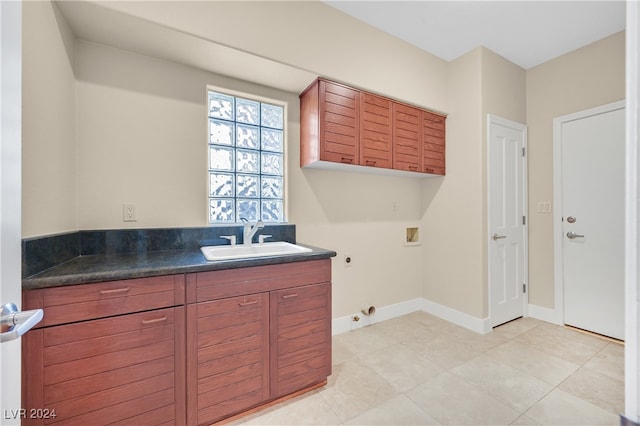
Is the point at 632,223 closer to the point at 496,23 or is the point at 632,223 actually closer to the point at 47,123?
the point at 47,123

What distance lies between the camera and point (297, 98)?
91.0 inches

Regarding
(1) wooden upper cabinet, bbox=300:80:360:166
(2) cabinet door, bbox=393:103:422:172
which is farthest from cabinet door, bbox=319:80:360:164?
(2) cabinet door, bbox=393:103:422:172

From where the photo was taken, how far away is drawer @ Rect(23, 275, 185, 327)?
1.05 m

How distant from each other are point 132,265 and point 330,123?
5.29 ft

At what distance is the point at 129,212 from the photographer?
1703mm

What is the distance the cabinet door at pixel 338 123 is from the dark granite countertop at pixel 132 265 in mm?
853

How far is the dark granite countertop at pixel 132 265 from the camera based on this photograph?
42.3 inches

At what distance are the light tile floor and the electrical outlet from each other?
1.39 metres

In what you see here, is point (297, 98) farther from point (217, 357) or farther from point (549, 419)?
point (549, 419)

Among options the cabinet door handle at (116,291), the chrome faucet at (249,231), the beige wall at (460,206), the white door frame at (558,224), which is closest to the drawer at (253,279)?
the cabinet door handle at (116,291)

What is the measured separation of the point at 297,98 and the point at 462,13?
1498 millimetres

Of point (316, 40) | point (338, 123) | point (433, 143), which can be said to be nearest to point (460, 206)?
point (433, 143)

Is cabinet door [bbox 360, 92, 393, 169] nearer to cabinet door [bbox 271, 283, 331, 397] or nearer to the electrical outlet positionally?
cabinet door [bbox 271, 283, 331, 397]

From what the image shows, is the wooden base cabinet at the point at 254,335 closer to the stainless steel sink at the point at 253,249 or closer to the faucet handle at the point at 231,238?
the stainless steel sink at the point at 253,249
